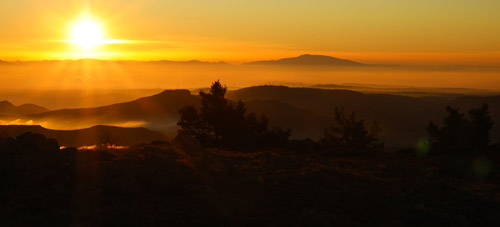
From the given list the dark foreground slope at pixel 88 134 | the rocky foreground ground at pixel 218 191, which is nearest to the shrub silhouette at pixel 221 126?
the rocky foreground ground at pixel 218 191

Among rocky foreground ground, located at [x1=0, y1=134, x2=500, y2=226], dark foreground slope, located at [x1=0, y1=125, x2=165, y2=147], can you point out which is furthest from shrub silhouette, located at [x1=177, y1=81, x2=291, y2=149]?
dark foreground slope, located at [x1=0, y1=125, x2=165, y2=147]

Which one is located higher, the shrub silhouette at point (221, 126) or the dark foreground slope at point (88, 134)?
the shrub silhouette at point (221, 126)

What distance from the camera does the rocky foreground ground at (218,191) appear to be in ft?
44.0

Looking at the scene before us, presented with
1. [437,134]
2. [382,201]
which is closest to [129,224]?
[382,201]

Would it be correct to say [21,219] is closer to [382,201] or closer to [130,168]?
[130,168]

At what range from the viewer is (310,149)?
30.1m

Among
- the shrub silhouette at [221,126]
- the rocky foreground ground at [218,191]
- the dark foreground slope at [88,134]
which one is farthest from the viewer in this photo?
the dark foreground slope at [88,134]

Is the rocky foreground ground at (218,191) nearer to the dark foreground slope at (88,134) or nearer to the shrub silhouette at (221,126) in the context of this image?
the shrub silhouette at (221,126)

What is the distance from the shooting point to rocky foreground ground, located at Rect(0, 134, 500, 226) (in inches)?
528

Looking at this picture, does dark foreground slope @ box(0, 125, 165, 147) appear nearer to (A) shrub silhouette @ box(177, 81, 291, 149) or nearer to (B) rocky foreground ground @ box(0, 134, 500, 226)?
(A) shrub silhouette @ box(177, 81, 291, 149)

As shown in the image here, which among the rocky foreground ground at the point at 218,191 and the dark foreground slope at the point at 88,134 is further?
the dark foreground slope at the point at 88,134

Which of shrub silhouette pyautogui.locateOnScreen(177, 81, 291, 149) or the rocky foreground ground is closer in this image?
the rocky foreground ground

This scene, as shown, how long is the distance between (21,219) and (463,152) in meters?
23.3

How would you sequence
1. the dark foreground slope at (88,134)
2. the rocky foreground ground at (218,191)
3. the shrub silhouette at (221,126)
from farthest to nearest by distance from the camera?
the dark foreground slope at (88,134) < the shrub silhouette at (221,126) < the rocky foreground ground at (218,191)
